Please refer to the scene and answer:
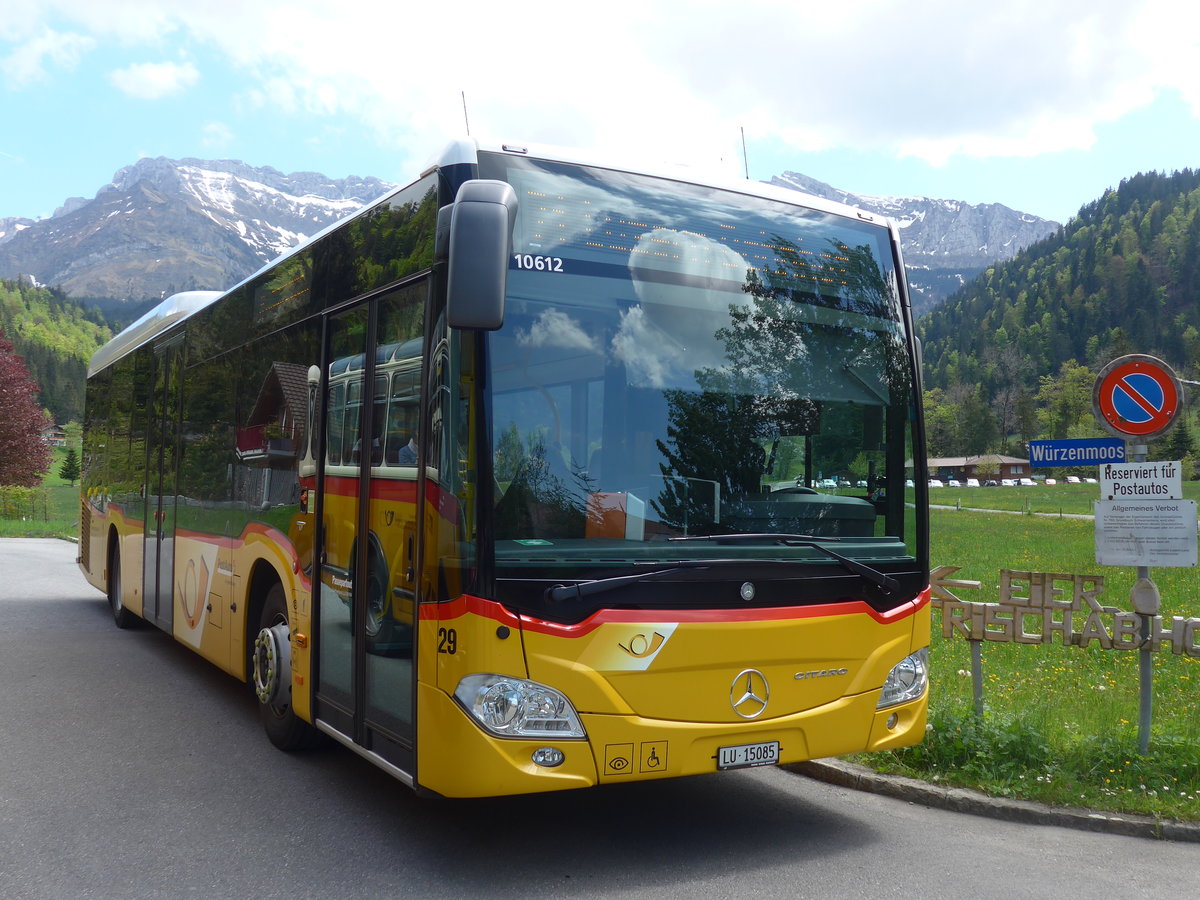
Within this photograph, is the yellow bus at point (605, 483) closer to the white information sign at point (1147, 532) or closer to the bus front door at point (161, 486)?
the white information sign at point (1147, 532)

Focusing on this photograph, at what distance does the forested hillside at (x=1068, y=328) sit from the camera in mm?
160125

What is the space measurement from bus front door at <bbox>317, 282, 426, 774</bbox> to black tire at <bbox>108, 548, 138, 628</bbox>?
729 cm

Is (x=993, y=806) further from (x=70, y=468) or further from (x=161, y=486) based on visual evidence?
(x=70, y=468)

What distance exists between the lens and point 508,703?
4637 mm

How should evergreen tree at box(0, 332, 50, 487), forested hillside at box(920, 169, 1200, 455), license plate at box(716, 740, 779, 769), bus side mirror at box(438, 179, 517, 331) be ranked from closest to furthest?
bus side mirror at box(438, 179, 517, 331), license plate at box(716, 740, 779, 769), evergreen tree at box(0, 332, 50, 487), forested hillside at box(920, 169, 1200, 455)

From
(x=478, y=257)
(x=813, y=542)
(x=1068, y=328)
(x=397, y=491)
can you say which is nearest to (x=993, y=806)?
(x=813, y=542)

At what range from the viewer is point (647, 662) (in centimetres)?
479

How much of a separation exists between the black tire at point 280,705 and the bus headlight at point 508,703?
7.91ft

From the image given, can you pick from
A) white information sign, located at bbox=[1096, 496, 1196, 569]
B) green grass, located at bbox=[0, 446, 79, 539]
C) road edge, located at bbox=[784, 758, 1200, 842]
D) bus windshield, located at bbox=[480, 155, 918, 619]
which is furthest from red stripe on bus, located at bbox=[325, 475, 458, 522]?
green grass, located at bbox=[0, 446, 79, 539]

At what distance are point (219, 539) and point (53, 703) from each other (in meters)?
1.83

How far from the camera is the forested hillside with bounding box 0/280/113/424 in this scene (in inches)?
5527

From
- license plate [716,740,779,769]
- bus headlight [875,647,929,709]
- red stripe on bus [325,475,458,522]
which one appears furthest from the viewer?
bus headlight [875,647,929,709]

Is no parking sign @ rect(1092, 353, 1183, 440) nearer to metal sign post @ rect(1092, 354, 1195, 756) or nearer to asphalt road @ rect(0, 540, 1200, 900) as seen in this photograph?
metal sign post @ rect(1092, 354, 1195, 756)

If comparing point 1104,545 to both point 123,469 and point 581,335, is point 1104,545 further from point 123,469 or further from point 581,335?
point 123,469
